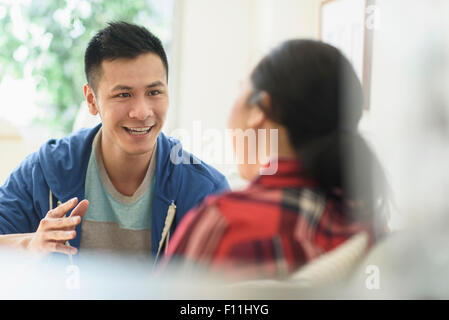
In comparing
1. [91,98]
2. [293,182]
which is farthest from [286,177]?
[91,98]

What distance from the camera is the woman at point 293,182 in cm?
47

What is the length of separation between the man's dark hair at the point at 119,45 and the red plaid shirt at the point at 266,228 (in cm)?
37

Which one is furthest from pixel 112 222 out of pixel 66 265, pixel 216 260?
pixel 216 260

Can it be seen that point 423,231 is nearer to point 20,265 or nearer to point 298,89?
point 298,89

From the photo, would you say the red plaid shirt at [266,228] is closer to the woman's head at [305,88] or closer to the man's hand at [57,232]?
the woman's head at [305,88]

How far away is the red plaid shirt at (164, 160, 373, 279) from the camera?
46cm

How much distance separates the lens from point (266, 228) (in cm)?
46

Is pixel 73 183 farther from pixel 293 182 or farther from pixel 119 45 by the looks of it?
pixel 293 182

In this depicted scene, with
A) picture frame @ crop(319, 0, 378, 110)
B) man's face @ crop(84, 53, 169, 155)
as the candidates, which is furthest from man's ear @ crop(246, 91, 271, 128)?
man's face @ crop(84, 53, 169, 155)

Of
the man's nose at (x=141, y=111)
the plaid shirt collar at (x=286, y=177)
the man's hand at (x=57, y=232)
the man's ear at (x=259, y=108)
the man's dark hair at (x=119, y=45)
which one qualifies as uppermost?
the man's dark hair at (x=119, y=45)

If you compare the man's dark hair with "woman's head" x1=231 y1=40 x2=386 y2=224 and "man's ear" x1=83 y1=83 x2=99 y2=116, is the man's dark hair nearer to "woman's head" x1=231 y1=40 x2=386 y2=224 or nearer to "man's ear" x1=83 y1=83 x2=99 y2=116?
"man's ear" x1=83 y1=83 x2=99 y2=116

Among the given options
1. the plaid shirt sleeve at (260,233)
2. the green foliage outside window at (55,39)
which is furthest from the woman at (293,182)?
the green foliage outside window at (55,39)
